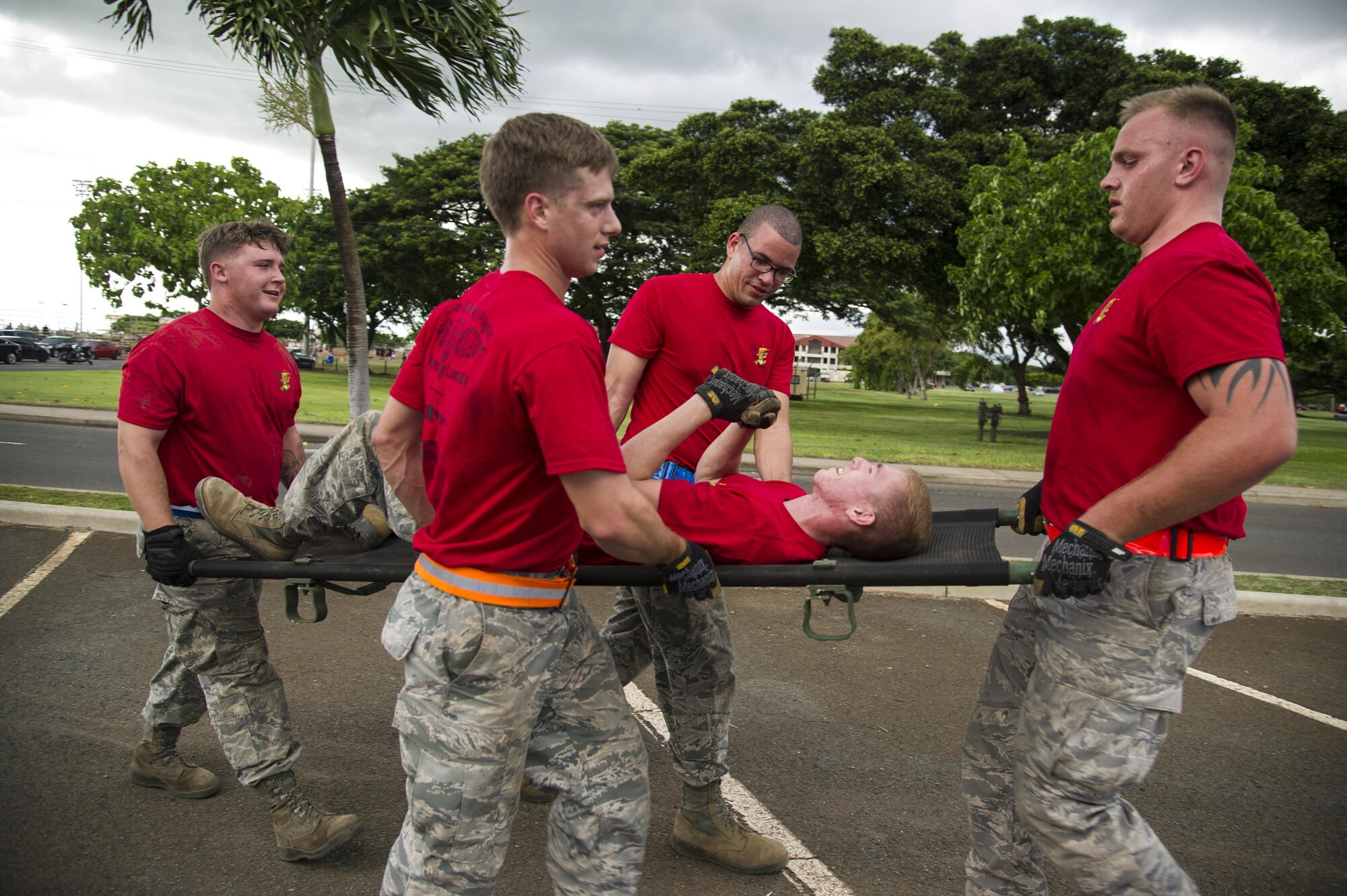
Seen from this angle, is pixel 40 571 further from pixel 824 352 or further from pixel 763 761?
pixel 824 352

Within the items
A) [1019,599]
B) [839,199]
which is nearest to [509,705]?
[1019,599]

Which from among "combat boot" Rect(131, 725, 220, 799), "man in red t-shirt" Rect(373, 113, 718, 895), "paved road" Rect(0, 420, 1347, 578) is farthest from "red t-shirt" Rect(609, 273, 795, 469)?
"paved road" Rect(0, 420, 1347, 578)

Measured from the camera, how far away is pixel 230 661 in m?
3.12

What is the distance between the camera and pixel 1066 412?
7.81ft

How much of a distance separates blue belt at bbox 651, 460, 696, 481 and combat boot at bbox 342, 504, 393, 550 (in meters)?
1.03

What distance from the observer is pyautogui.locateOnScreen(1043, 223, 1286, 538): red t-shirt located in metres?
1.97

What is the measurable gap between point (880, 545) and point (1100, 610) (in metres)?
0.73

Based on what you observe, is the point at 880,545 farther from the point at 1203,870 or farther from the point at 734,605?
the point at 734,605

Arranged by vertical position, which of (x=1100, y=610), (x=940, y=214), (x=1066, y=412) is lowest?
(x=1100, y=610)

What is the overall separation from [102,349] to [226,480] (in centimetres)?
6102

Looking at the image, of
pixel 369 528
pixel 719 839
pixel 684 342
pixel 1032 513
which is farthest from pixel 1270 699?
pixel 369 528

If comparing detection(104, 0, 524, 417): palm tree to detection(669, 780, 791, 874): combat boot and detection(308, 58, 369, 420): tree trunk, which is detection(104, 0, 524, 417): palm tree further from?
detection(669, 780, 791, 874): combat boot

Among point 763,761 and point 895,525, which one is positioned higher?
point 895,525

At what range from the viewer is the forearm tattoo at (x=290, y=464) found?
3625 mm
